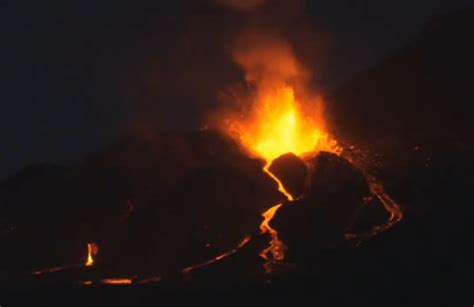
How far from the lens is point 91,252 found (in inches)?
2299

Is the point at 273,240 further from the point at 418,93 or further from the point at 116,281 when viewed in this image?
the point at 418,93

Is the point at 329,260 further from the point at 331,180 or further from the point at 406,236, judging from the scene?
the point at 331,180

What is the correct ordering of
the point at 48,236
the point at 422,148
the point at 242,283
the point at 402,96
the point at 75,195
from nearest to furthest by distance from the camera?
1. the point at 242,283
2. the point at 48,236
3. the point at 75,195
4. the point at 422,148
5. the point at 402,96

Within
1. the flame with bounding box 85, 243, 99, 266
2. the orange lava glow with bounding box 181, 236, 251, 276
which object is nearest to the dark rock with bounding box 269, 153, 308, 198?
the orange lava glow with bounding box 181, 236, 251, 276

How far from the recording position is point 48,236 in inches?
2443

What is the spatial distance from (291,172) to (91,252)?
1812cm

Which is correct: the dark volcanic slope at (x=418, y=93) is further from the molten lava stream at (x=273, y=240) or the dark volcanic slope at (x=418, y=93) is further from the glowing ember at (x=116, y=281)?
the glowing ember at (x=116, y=281)

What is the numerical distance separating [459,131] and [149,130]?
101ft

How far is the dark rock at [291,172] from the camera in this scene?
64875 millimetres

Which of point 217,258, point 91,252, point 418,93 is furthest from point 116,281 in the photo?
point 418,93

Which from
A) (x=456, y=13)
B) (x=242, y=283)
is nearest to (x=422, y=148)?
(x=242, y=283)

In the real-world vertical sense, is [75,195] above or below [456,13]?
below

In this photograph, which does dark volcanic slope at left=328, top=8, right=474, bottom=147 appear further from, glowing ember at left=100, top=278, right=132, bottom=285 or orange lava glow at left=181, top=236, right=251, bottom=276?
glowing ember at left=100, top=278, right=132, bottom=285

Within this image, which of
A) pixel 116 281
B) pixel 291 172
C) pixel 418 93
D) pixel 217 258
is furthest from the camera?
pixel 418 93
